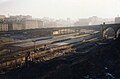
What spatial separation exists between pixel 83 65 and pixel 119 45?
1221 cm

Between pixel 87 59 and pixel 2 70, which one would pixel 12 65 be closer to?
pixel 2 70

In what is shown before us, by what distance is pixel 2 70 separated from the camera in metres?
22.1

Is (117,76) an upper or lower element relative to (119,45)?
lower

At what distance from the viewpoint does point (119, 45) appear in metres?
32.9

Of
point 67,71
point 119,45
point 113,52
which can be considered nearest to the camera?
point 67,71

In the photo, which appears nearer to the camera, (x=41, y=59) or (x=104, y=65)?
(x=104, y=65)

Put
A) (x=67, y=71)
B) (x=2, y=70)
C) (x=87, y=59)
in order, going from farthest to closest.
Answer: (x=87, y=59) → (x=2, y=70) → (x=67, y=71)

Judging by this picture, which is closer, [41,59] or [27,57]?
[27,57]

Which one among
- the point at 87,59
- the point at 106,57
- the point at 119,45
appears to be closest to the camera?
the point at 87,59

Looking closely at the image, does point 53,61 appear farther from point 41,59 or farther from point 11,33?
point 11,33

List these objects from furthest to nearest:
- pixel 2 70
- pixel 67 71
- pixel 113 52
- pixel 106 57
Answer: pixel 113 52 → pixel 106 57 → pixel 2 70 → pixel 67 71

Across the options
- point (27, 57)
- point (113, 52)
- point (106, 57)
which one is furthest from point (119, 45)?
point (27, 57)

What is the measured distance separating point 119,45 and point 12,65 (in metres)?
18.5

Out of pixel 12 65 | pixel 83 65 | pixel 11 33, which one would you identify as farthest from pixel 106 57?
pixel 11 33
